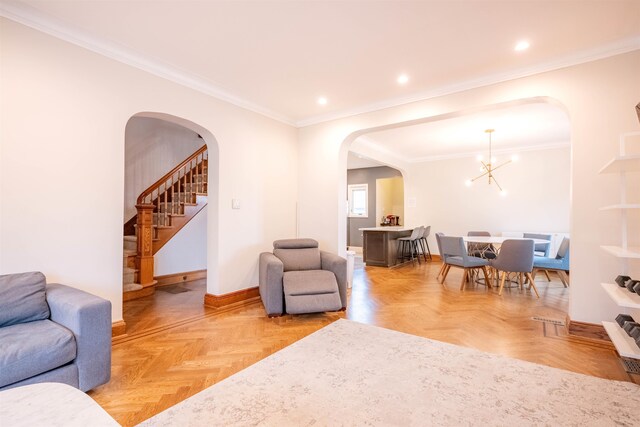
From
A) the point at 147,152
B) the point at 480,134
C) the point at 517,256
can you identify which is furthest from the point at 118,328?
the point at 480,134

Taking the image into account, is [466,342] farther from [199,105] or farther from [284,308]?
[199,105]

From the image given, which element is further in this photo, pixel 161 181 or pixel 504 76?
pixel 161 181

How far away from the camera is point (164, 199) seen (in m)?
5.50

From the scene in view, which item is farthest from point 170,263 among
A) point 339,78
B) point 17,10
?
point 339,78

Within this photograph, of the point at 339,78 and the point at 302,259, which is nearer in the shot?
the point at 339,78

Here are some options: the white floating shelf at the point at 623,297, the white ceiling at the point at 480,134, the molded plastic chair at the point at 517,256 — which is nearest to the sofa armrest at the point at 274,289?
the white floating shelf at the point at 623,297

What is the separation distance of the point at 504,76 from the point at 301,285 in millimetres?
3235

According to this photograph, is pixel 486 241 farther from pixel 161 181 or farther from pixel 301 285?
pixel 161 181

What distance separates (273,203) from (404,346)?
9.05ft

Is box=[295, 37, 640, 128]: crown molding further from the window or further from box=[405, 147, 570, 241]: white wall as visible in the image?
the window

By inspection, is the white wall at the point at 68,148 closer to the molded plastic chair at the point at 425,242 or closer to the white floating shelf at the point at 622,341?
the white floating shelf at the point at 622,341

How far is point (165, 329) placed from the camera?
3.12m

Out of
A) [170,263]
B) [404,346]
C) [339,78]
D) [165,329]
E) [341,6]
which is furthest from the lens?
[170,263]

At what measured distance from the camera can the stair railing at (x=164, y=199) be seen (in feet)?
→ 14.8
